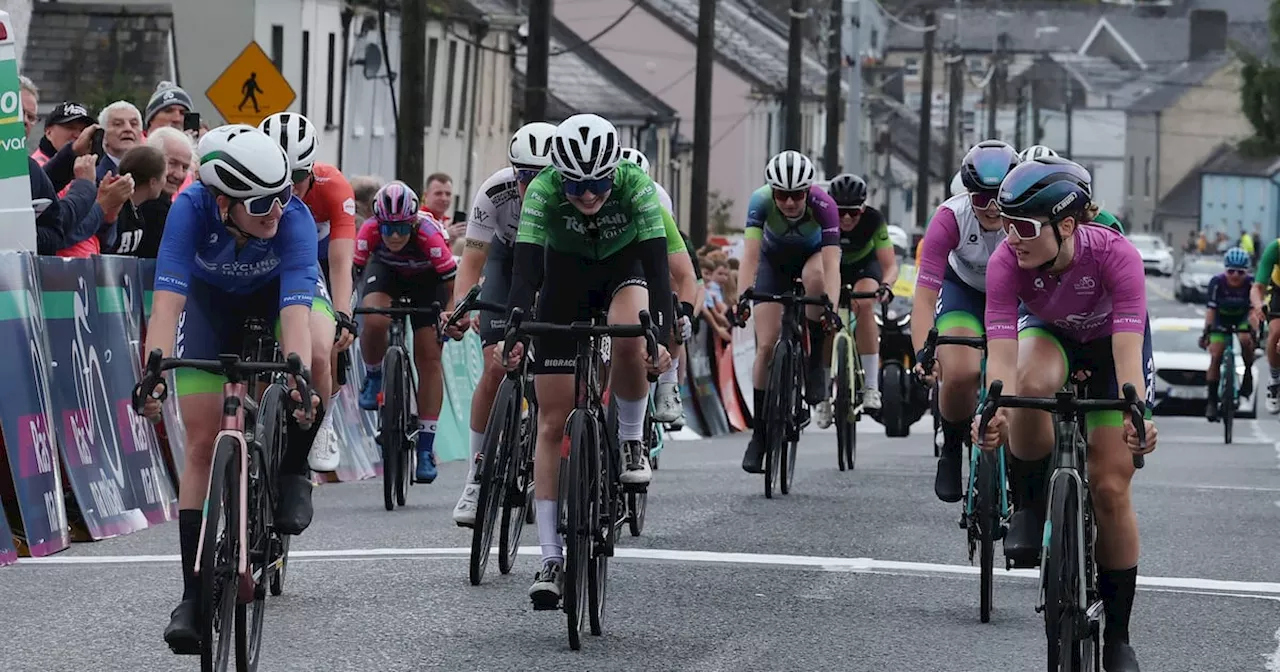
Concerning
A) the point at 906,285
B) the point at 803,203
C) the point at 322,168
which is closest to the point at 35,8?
the point at 906,285

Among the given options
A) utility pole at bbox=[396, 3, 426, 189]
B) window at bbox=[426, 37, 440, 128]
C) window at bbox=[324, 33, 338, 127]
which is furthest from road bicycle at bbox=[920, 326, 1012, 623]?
window at bbox=[426, 37, 440, 128]

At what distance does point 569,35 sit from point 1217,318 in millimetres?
48903

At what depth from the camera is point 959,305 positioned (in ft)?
38.5

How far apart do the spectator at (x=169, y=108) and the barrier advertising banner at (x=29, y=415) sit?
3.70 metres

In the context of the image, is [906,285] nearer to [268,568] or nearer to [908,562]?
[908,562]

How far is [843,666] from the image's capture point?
8664 millimetres

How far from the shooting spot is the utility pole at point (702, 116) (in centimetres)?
3806

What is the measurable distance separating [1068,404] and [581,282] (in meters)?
2.77

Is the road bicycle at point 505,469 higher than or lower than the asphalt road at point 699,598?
higher

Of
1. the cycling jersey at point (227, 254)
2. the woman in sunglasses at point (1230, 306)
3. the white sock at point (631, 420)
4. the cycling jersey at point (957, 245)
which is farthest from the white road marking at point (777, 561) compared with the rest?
the woman in sunglasses at point (1230, 306)

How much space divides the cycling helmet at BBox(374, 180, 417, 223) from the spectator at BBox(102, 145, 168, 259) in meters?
1.25

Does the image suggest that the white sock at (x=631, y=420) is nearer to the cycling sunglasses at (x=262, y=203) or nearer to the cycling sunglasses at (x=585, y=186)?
the cycling sunglasses at (x=585, y=186)

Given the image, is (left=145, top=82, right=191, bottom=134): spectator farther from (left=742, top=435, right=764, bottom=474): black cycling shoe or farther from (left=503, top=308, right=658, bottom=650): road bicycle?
(left=503, top=308, right=658, bottom=650): road bicycle

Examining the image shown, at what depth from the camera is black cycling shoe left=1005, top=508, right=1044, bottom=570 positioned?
8.12 m
